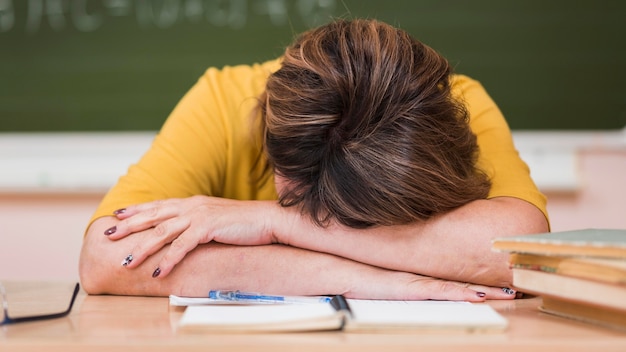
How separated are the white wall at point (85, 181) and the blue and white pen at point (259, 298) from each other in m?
1.44

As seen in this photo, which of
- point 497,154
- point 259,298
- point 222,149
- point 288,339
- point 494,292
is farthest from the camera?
point 222,149

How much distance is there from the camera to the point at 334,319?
794mm

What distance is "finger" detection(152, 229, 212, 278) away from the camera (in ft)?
3.67

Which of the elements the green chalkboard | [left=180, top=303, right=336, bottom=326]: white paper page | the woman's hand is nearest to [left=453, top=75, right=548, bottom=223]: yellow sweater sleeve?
the woman's hand

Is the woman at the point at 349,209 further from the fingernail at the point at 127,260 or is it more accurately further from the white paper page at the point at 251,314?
the white paper page at the point at 251,314

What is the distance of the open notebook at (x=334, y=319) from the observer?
79 cm

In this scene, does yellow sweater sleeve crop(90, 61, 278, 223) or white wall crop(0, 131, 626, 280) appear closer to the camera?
yellow sweater sleeve crop(90, 61, 278, 223)

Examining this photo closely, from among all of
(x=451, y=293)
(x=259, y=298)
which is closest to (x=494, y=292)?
(x=451, y=293)

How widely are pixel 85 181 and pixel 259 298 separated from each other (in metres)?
1.55

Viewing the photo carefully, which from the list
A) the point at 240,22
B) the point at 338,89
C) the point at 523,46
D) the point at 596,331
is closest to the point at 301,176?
the point at 338,89

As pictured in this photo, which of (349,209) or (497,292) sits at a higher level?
(349,209)

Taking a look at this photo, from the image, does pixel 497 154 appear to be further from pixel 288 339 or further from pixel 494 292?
pixel 288 339

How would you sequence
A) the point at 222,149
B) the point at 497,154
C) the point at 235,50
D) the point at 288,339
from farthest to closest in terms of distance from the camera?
the point at 235,50 < the point at 222,149 < the point at 497,154 < the point at 288,339

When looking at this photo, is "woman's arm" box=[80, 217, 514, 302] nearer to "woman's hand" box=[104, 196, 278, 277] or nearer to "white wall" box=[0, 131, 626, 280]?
"woman's hand" box=[104, 196, 278, 277]
